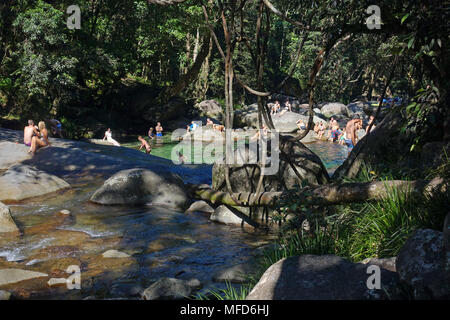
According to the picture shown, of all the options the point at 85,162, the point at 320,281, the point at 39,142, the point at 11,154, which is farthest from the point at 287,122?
the point at 320,281

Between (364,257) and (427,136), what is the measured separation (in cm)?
305

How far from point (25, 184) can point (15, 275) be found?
5.05 m

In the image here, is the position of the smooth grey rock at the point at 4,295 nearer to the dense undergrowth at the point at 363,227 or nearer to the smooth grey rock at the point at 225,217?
the dense undergrowth at the point at 363,227

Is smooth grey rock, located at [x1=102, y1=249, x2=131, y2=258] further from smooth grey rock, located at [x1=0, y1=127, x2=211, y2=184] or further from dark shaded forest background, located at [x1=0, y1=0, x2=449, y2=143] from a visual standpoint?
dark shaded forest background, located at [x1=0, y1=0, x2=449, y2=143]

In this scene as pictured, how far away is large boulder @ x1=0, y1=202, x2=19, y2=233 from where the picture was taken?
7.13m

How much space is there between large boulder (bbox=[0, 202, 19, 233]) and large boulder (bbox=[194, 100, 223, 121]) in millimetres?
27950

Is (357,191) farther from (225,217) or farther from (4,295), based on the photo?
(4,295)

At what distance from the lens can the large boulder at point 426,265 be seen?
317 centimetres

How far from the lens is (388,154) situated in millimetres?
8336

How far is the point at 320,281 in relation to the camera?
3602mm

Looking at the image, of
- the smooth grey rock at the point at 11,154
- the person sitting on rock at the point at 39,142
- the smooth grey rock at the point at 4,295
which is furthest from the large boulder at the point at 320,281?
the person sitting on rock at the point at 39,142

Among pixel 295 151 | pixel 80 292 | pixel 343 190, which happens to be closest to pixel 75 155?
pixel 295 151

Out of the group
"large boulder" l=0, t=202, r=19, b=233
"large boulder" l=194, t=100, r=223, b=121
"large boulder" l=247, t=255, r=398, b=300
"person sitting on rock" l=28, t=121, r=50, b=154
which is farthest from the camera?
"large boulder" l=194, t=100, r=223, b=121

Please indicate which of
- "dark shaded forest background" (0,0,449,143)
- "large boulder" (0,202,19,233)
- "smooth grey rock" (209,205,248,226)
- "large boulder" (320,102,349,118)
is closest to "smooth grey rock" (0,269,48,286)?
"large boulder" (0,202,19,233)
